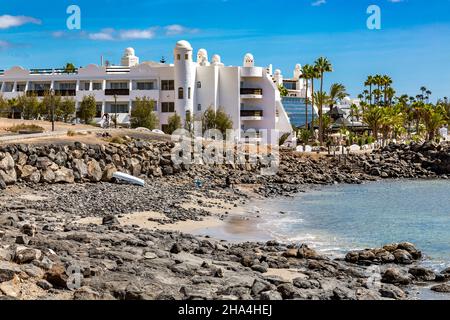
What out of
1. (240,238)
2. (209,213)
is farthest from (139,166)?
(240,238)

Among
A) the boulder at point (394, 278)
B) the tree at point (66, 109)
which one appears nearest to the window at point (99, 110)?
the tree at point (66, 109)

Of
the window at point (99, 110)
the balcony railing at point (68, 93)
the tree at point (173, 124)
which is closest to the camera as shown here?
the tree at point (173, 124)

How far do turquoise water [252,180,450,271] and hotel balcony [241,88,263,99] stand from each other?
23.3 m

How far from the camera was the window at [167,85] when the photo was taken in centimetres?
7464

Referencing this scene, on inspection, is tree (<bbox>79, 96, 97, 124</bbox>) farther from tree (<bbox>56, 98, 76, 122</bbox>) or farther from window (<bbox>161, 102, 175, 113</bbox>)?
window (<bbox>161, 102, 175, 113</bbox>)

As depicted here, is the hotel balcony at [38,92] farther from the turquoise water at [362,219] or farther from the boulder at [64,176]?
the boulder at [64,176]

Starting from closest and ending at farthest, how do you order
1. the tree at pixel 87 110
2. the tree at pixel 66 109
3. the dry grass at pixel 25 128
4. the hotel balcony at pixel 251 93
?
the dry grass at pixel 25 128
the tree at pixel 87 110
the tree at pixel 66 109
the hotel balcony at pixel 251 93

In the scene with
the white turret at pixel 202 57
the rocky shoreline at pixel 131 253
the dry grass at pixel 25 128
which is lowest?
the rocky shoreline at pixel 131 253

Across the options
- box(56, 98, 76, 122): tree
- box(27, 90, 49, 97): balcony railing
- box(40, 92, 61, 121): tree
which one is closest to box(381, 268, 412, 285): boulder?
box(40, 92, 61, 121): tree

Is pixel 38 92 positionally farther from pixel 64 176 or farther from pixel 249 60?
pixel 64 176

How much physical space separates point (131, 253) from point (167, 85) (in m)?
57.1

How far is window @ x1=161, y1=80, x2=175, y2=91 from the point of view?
74644mm

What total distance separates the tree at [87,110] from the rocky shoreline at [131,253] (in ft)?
82.2
